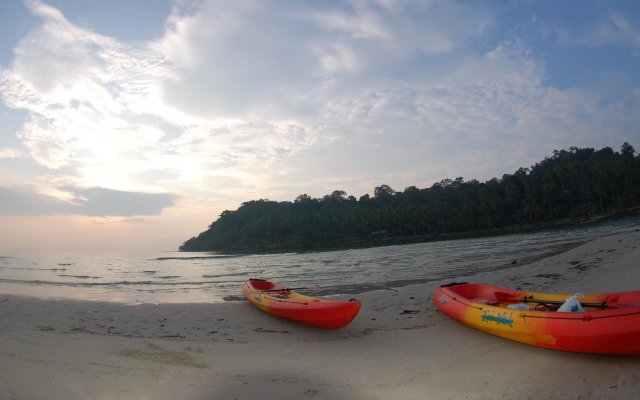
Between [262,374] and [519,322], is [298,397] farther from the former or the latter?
[519,322]

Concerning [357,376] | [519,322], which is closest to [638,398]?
[519,322]

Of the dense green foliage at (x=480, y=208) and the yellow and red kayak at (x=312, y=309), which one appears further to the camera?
the dense green foliage at (x=480, y=208)

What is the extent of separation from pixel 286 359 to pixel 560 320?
4.73 m

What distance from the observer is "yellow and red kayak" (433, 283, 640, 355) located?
527 cm

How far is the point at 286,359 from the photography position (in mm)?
6938

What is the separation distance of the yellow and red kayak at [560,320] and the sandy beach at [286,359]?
22 cm

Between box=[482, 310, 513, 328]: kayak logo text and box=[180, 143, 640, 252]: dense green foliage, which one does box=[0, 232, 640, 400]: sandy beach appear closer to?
box=[482, 310, 513, 328]: kayak logo text

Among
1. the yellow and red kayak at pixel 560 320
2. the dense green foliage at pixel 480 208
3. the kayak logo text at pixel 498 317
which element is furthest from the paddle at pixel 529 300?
the dense green foliage at pixel 480 208

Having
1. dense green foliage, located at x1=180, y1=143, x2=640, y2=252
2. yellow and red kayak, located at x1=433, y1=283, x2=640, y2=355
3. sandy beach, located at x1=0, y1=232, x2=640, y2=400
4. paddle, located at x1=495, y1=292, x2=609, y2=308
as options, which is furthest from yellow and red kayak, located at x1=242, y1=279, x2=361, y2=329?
dense green foliage, located at x1=180, y1=143, x2=640, y2=252

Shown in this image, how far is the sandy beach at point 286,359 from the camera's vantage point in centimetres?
515

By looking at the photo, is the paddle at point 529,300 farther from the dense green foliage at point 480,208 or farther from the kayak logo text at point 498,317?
the dense green foliage at point 480,208

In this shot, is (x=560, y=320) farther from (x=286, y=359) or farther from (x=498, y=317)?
(x=286, y=359)

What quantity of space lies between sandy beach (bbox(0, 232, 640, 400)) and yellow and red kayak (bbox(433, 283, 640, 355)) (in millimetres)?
221

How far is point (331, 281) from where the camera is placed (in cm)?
1925
